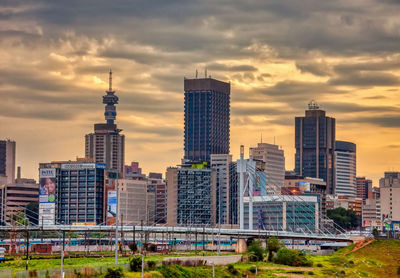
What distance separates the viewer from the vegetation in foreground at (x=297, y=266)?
107 m

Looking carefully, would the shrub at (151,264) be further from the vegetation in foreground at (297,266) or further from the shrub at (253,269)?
the shrub at (253,269)

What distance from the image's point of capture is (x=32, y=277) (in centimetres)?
8862

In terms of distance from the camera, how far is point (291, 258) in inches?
5994

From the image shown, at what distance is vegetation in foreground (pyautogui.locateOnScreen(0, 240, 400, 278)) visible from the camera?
351ft

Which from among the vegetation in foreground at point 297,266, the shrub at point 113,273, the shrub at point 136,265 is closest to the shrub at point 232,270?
the vegetation in foreground at point 297,266

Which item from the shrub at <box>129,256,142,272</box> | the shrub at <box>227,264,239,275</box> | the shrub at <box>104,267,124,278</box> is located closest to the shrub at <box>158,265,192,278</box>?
the shrub at <box>129,256,142,272</box>

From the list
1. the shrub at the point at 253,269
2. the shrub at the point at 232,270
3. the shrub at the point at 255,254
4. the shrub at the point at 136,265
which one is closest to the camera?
the shrub at the point at 136,265

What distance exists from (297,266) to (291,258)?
1.99 meters

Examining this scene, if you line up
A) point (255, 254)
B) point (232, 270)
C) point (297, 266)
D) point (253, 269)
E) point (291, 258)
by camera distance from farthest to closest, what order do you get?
point (255, 254), point (291, 258), point (297, 266), point (253, 269), point (232, 270)

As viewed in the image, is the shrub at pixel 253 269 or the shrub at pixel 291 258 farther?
the shrub at pixel 291 258

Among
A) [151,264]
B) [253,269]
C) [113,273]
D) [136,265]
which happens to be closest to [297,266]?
[253,269]

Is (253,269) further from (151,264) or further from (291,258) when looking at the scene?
(151,264)

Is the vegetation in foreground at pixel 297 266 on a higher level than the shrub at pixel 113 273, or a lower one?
lower

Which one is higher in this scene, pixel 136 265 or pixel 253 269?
pixel 136 265
